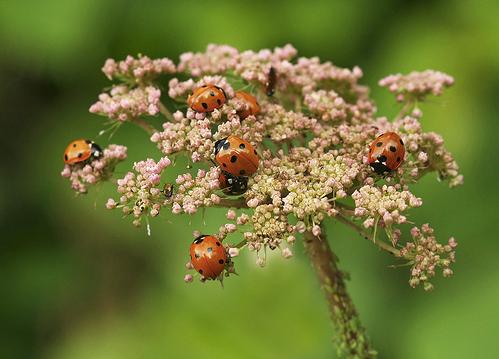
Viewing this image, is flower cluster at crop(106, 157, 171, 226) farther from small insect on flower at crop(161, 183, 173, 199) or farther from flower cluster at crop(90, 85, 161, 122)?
flower cluster at crop(90, 85, 161, 122)

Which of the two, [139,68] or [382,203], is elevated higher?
[139,68]

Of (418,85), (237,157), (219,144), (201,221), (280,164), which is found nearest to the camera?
(237,157)

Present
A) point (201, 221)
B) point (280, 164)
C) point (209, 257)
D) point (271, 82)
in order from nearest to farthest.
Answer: point (209, 257), point (280, 164), point (271, 82), point (201, 221)

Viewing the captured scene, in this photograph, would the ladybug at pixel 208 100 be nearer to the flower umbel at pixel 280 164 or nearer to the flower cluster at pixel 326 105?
the flower umbel at pixel 280 164

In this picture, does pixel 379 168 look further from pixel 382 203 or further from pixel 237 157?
pixel 237 157

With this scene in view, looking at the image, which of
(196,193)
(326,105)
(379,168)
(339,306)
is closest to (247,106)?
(326,105)
